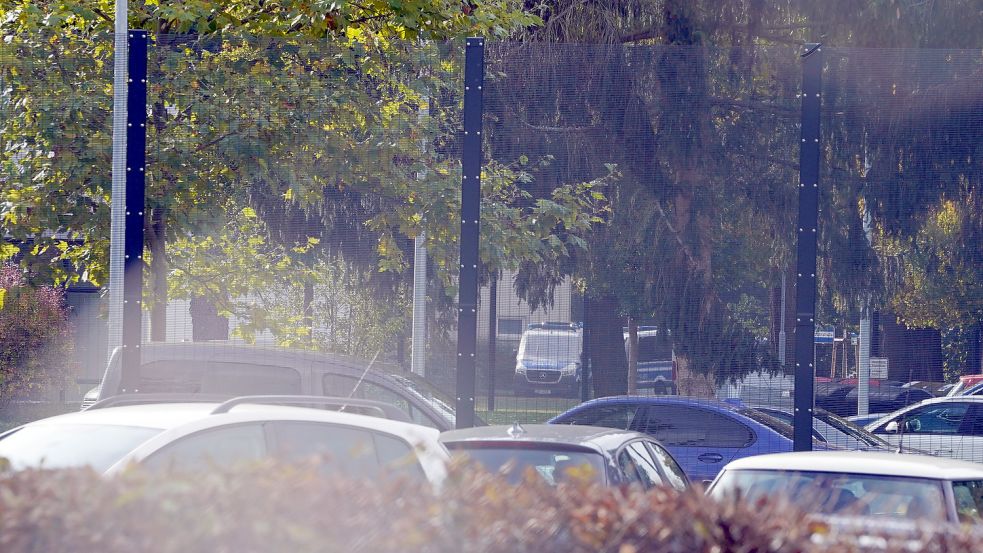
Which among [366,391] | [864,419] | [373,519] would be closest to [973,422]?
[864,419]

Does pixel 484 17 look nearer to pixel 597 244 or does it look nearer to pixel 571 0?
pixel 571 0

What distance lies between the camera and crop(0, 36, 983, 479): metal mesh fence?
7777 mm

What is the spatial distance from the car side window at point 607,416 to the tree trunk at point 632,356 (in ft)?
0.58

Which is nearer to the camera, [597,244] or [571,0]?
[597,244]

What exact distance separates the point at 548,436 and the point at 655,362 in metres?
1.85

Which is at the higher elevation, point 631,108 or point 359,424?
point 631,108

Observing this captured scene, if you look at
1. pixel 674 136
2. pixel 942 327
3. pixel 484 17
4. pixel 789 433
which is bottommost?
pixel 789 433

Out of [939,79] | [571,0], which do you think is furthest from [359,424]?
[571,0]

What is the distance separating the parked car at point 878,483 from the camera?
18.3 ft

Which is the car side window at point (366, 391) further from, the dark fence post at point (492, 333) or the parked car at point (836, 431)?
the parked car at point (836, 431)

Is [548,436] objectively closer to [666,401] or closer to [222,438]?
[666,401]

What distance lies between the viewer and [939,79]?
7.98 metres

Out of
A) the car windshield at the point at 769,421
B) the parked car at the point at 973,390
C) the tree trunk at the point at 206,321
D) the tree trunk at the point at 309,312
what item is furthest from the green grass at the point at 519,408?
the parked car at the point at 973,390

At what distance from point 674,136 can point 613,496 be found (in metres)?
5.06
